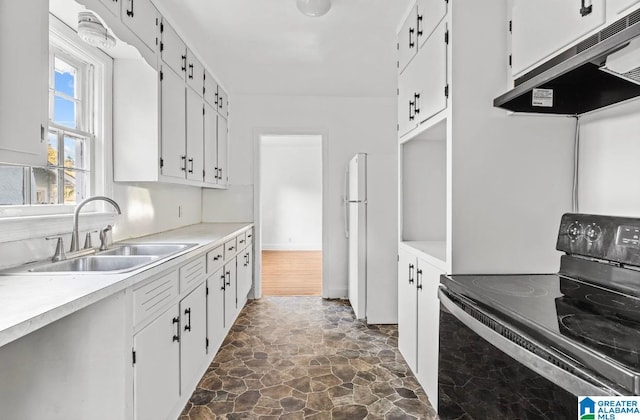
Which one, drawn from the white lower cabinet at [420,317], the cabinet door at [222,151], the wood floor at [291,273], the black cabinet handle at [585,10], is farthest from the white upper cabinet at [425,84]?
the wood floor at [291,273]

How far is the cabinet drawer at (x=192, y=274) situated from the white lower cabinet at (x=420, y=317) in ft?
4.49

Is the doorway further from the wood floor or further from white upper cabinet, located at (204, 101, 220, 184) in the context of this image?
white upper cabinet, located at (204, 101, 220, 184)

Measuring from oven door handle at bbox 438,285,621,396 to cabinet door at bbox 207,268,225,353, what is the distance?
1.83m

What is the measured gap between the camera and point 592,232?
135 centimetres

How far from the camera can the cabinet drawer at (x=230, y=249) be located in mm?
2963

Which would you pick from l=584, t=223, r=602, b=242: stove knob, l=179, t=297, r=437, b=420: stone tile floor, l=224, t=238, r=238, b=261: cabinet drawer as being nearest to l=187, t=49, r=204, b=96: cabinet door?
l=224, t=238, r=238, b=261: cabinet drawer

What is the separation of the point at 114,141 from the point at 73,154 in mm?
291

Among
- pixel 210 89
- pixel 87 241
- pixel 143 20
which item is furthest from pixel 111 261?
pixel 210 89

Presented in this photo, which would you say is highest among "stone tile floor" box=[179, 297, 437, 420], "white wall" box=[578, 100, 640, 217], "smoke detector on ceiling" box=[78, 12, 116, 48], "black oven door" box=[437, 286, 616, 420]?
"smoke detector on ceiling" box=[78, 12, 116, 48]

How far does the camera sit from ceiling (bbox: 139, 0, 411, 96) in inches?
96.2

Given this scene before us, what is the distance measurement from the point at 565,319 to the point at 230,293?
2646 mm

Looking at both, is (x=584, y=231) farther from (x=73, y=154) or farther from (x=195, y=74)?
(x=195, y=74)

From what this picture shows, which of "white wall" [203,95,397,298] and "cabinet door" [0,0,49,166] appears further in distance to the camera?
"white wall" [203,95,397,298]

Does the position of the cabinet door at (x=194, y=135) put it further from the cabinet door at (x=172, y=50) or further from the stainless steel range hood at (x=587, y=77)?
the stainless steel range hood at (x=587, y=77)
